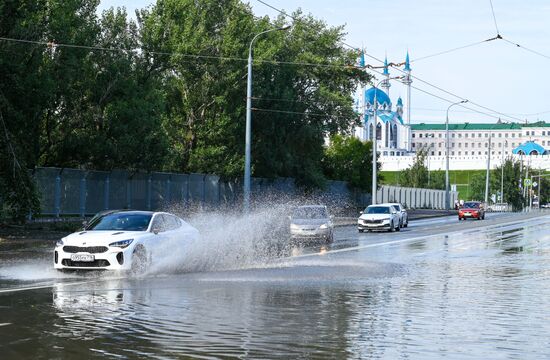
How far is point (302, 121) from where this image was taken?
63750 mm

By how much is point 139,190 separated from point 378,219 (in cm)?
1294

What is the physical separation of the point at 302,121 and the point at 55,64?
2648cm

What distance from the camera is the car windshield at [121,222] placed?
1962 cm

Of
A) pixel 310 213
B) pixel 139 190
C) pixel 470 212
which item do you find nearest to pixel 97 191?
pixel 139 190

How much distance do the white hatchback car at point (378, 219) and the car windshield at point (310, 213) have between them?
10877 mm

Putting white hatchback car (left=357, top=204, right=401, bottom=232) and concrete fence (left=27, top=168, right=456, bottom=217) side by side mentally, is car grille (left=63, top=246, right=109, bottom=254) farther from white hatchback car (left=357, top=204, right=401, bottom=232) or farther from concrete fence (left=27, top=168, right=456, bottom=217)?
white hatchback car (left=357, top=204, right=401, bottom=232)

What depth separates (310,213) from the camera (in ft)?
121

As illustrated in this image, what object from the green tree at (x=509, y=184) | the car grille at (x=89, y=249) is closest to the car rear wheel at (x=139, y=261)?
the car grille at (x=89, y=249)

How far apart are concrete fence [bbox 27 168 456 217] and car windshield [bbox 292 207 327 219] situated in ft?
32.4

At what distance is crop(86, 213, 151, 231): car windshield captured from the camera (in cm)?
1962

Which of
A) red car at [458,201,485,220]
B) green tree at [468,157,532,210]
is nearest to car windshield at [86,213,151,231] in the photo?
red car at [458,201,485,220]

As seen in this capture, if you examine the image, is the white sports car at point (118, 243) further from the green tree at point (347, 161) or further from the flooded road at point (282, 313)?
the green tree at point (347, 161)

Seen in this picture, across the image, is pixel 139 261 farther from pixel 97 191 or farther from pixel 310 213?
pixel 97 191

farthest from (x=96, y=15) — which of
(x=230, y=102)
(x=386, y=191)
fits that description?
(x=386, y=191)
